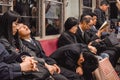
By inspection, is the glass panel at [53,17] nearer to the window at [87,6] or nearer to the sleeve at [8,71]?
the window at [87,6]

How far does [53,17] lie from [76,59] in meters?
2.06

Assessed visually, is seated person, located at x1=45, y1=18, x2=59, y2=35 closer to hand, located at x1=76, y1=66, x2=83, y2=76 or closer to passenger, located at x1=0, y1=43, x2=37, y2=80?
hand, located at x1=76, y1=66, x2=83, y2=76

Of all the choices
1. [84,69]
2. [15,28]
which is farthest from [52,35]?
[15,28]

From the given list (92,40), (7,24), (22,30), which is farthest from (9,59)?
(92,40)

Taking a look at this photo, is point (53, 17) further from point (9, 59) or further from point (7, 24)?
point (9, 59)

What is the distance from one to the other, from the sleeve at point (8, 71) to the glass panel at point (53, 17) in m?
2.90

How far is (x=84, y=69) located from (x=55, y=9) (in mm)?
2172

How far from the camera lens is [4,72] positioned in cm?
244

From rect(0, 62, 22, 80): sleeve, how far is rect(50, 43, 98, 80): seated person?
4.25 ft

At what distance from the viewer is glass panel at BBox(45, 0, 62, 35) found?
5367mm

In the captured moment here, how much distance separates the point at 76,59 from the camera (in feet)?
12.3

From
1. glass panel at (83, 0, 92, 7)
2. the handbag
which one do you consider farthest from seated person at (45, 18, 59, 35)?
Result: glass panel at (83, 0, 92, 7)

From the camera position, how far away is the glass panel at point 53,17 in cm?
537

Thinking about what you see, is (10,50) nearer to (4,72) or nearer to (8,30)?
(8,30)
